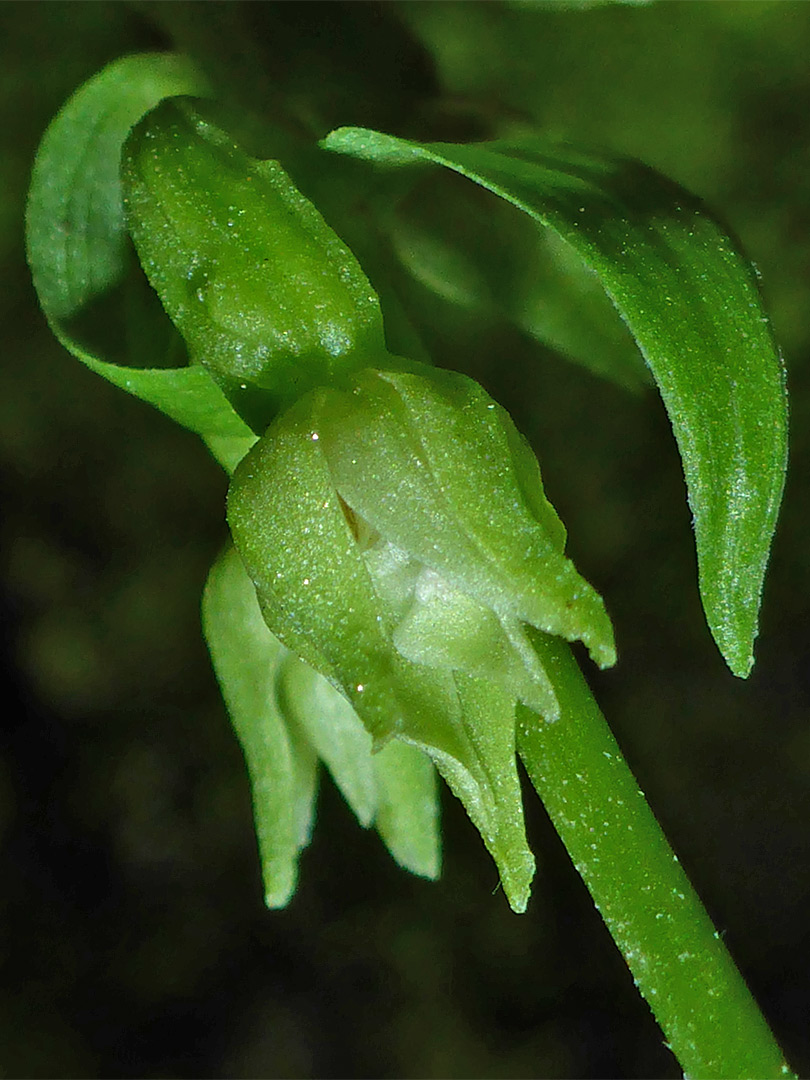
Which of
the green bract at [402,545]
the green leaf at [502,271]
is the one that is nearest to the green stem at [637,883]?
the green bract at [402,545]

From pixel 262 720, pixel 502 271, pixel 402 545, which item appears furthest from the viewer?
pixel 502 271

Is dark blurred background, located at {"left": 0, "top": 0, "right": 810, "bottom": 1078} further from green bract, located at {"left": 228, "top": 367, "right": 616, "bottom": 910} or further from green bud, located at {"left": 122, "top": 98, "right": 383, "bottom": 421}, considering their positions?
green bract, located at {"left": 228, "top": 367, "right": 616, "bottom": 910}

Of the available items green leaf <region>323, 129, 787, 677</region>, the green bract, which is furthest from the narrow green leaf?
green leaf <region>323, 129, 787, 677</region>

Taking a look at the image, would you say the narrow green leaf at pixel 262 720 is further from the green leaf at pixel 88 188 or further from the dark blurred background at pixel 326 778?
the dark blurred background at pixel 326 778

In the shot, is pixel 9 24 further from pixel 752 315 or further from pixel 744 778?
pixel 744 778

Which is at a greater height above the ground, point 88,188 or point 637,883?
point 88,188

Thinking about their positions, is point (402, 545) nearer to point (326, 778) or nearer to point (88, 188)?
point (88, 188)

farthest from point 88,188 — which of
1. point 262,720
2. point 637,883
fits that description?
point 637,883
